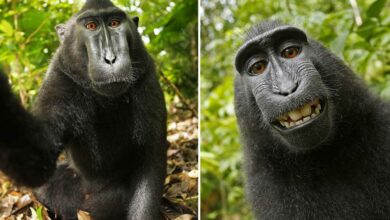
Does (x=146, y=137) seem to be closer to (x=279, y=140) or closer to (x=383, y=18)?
(x=279, y=140)

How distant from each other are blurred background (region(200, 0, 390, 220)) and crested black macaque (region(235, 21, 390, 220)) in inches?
48.9

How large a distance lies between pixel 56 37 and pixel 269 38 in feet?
2.72

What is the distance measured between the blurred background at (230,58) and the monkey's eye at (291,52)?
1.27 meters

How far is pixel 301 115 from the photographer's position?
1837 mm

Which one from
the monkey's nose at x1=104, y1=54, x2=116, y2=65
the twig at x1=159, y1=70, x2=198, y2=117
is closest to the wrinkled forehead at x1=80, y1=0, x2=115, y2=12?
the monkey's nose at x1=104, y1=54, x2=116, y2=65

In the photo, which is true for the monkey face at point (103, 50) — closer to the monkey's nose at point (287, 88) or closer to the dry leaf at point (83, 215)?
the dry leaf at point (83, 215)

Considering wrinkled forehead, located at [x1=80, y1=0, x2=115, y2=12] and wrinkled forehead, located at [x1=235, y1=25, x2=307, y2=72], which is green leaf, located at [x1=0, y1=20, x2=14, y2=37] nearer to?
wrinkled forehead, located at [x1=80, y1=0, x2=115, y2=12]

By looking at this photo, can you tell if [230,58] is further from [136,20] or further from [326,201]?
[326,201]

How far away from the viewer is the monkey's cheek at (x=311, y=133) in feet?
5.94

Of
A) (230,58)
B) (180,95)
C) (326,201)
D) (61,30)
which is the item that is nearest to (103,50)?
(61,30)

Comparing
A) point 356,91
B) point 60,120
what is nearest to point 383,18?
point 356,91

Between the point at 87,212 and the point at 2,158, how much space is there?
428mm

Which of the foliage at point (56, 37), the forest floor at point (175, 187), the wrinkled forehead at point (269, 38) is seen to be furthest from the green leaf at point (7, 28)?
the wrinkled forehead at point (269, 38)

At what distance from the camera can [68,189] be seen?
1990 millimetres
